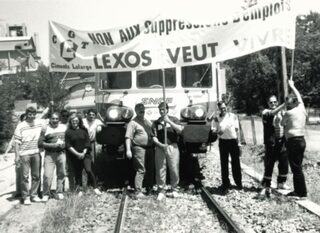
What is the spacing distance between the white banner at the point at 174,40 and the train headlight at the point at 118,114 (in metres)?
1.37

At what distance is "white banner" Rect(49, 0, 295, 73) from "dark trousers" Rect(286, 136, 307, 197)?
1.69m

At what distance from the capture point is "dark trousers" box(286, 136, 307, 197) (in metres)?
7.85

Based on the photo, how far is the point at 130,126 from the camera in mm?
8578

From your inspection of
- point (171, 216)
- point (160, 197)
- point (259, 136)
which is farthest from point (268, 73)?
point (171, 216)

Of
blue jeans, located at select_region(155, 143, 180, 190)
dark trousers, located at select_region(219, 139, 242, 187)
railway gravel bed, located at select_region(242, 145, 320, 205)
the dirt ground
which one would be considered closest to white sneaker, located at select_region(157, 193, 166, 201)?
blue jeans, located at select_region(155, 143, 180, 190)

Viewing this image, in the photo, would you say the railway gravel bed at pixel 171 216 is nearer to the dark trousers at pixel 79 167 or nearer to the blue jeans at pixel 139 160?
the blue jeans at pixel 139 160

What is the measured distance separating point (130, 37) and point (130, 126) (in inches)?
65.3

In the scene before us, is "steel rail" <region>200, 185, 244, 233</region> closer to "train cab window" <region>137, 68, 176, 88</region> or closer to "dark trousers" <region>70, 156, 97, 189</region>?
"dark trousers" <region>70, 156, 97, 189</region>

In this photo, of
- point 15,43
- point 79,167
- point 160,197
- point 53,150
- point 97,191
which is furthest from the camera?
point 15,43

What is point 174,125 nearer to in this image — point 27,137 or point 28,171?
point 27,137

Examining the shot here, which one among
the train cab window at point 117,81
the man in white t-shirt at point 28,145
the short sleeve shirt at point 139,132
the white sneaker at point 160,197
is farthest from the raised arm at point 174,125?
the train cab window at point 117,81

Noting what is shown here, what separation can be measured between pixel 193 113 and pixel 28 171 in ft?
11.4

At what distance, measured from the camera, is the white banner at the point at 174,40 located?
26.2 ft

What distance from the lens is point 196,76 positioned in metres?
11.0
